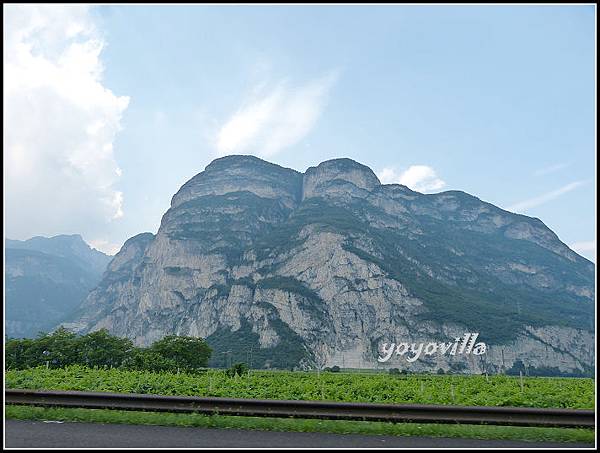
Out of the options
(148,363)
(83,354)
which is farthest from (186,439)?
(83,354)

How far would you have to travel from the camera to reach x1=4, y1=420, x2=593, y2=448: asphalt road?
8.07 m

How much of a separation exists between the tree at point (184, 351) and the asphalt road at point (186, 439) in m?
73.8

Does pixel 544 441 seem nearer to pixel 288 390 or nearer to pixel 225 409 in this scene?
pixel 225 409

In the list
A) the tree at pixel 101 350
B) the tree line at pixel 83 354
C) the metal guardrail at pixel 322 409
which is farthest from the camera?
the tree at pixel 101 350

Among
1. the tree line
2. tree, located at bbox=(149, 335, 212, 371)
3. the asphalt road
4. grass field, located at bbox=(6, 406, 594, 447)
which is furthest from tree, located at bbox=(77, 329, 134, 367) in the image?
the asphalt road

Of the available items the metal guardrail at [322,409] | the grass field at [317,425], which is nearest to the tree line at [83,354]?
the metal guardrail at [322,409]

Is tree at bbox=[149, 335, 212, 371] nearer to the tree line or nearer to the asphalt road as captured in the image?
the tree line

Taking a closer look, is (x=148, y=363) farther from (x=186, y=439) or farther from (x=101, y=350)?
(x=186, y=439)

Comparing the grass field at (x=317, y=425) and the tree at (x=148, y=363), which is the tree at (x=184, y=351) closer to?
the tree at (x=148, y=363)

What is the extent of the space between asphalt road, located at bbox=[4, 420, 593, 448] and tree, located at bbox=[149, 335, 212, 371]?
73773mm

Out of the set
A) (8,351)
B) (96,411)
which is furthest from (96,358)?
(96,411)

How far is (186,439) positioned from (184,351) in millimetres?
81059

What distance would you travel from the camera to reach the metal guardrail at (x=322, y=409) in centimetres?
952

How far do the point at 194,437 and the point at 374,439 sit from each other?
11.2 ft
